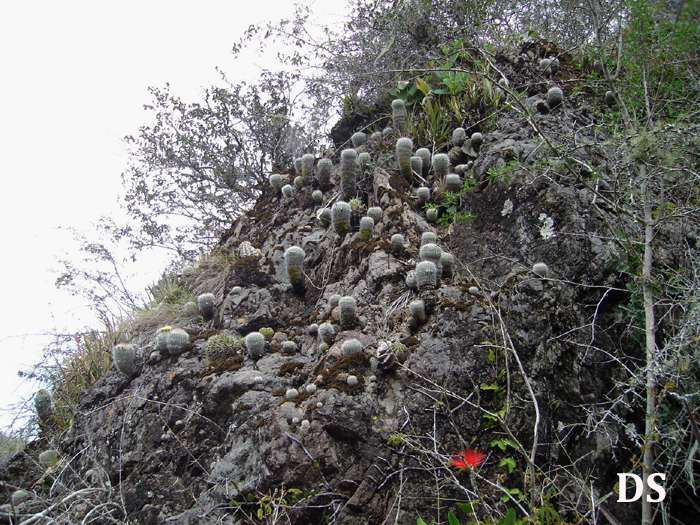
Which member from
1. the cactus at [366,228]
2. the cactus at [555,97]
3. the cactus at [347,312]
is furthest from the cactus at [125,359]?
the cactus at [555,97]

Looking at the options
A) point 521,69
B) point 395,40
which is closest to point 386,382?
point 521,69

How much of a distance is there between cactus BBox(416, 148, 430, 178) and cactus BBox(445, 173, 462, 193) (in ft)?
2.22

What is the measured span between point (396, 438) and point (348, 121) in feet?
17.8

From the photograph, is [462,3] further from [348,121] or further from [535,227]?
[535,227]

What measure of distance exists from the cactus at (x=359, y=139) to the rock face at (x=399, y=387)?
5.85 feet

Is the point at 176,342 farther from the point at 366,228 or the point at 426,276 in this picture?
the point at 426,276

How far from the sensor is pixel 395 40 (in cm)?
734

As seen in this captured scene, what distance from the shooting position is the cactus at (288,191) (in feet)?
21.3

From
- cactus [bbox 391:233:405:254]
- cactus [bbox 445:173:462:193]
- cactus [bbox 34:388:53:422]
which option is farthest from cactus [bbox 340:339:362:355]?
cactus [bbox 34:388:53:422]

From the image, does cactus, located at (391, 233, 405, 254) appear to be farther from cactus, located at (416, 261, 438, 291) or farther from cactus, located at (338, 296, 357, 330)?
cactus, located at (338, 296, 357, 330)

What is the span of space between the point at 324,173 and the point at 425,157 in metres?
1.47

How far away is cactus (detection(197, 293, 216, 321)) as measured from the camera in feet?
17.5

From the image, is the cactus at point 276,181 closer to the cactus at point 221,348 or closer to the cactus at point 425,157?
the cactus at point 425,157

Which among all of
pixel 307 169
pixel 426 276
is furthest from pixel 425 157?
pixel 426 276
